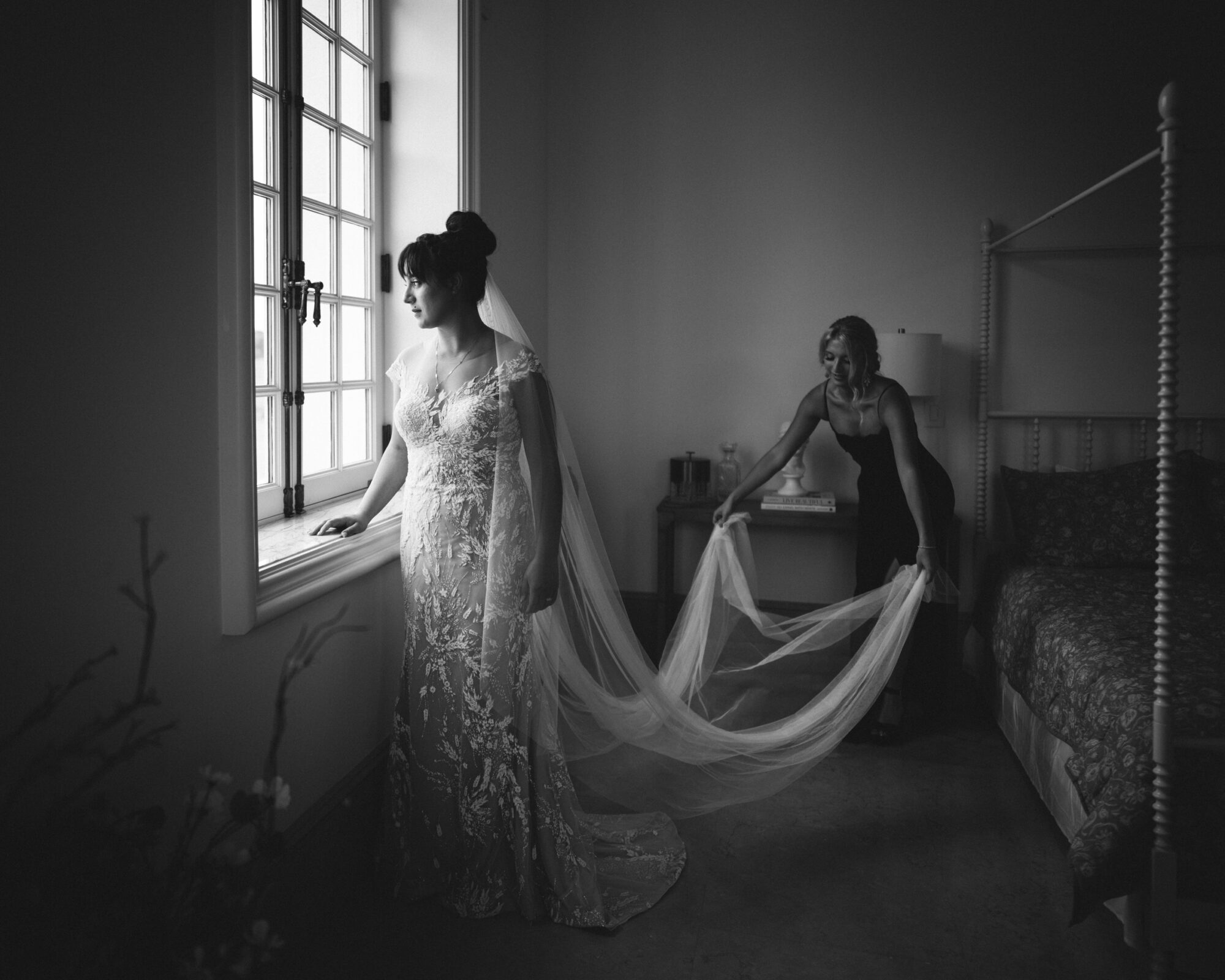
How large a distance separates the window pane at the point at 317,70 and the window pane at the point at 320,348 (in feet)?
2.00

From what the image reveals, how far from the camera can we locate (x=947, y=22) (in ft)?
14.6

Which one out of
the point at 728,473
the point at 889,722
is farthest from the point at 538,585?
the point at 728,473

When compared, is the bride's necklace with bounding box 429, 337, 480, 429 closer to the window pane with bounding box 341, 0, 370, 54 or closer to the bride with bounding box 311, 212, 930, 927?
the bride with bounding box 311, 212, 930, 927

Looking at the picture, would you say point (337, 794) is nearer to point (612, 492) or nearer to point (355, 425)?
point (355, 425)

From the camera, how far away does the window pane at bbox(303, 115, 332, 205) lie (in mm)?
2936

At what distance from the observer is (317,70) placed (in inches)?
119

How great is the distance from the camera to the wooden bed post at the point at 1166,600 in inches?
86.4

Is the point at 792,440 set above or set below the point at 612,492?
above

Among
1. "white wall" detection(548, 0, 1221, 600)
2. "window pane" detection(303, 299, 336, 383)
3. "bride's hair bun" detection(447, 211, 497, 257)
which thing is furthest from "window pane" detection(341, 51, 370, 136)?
"white wall" detection(548, 0, 1221, 600)

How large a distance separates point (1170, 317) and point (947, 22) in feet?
9.03

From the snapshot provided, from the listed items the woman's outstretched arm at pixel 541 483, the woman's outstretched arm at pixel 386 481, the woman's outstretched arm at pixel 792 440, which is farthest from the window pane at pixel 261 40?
the woman's outstretched arm at pixel 792 440

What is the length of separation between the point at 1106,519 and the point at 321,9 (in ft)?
11.2

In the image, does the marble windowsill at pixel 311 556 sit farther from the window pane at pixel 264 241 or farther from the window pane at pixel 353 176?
the window pane at pixel 353 176

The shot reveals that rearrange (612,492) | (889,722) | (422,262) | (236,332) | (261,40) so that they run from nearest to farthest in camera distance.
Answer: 1. (236,332)
2. (422,262)
3. (261,40)
4. (889,722)
5. (612,492)
